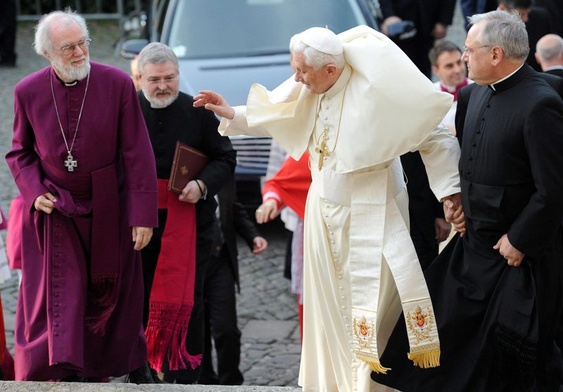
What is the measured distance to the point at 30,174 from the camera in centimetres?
A: 518

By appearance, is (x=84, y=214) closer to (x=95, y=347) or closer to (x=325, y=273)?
(x=95, y=347)

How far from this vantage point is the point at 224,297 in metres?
6.08

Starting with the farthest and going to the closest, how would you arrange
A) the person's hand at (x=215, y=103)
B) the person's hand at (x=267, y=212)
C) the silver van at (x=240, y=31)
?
the silver van at (x=240, y=31)
the person's hand at (x=267, y=212)
the person's hand at (x=215, y=103)

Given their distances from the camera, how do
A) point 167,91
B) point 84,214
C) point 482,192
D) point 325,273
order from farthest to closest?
point 167,91
point 84,214
point 325,273
point 482,192

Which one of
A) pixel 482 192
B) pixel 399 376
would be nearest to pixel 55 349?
pixel 399 376

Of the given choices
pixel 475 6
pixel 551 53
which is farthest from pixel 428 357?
pixel 475 6

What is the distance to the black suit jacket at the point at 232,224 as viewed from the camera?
20.2ft

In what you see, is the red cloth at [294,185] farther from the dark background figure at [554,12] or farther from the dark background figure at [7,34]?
the dark background figure at [7,34]

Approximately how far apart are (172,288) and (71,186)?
2.71 feet

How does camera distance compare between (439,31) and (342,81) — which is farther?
(439,31)

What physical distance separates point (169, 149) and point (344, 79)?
133 cm

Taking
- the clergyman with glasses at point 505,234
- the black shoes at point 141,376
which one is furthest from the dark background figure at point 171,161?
the clergyman with glasses at point 505,234

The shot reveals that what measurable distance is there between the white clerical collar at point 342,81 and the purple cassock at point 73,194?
3.30 ft

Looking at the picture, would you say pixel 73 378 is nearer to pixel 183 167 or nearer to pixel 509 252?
pixel 183 167
